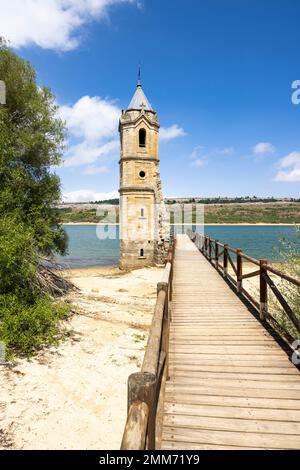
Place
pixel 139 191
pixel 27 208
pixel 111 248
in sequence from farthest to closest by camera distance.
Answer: pixel 111 248, pixel 139 191, pixel 27 208

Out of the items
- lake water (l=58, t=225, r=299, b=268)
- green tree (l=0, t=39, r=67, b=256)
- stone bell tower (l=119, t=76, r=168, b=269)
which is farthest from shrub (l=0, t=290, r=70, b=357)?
stone bell tower (l=119, t=76, r=168, b=269)

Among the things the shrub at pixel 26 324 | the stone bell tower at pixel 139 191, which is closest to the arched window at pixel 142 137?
the stone bell tower at pixel 139 191

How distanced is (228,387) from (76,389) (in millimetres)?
4227

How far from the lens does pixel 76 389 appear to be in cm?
754

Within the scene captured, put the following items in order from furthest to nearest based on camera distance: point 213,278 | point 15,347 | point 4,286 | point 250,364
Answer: point 213,278 < point 4,286 < point 15,347 < point 250,364

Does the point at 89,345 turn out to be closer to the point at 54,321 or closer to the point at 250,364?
the point at 54,321

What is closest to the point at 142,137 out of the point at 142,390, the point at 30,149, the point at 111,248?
the point at 30,149

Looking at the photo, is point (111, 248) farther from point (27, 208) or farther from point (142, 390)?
point (142, 390)

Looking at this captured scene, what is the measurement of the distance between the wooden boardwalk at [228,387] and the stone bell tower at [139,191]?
67.8 ft

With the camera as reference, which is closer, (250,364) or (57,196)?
(250,364)

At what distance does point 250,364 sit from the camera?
5.61 meters
